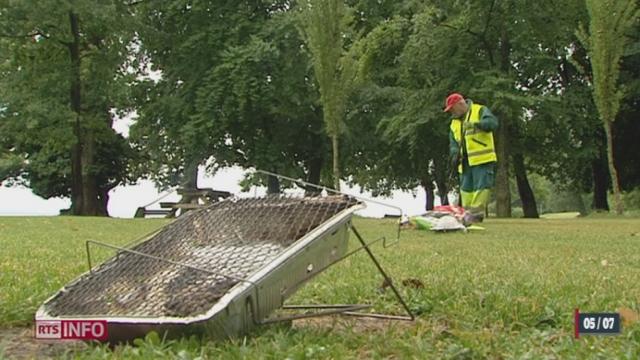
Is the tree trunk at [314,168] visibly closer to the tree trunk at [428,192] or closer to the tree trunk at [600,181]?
the tree trunk at [428,192]

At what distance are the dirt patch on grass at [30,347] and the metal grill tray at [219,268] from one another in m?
0.13

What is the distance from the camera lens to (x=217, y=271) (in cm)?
269

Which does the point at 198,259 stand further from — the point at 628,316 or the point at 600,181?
the point at 600,181

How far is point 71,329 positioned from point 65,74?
24.1m

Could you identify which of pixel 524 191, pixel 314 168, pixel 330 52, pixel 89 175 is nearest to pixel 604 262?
pixel 330 52

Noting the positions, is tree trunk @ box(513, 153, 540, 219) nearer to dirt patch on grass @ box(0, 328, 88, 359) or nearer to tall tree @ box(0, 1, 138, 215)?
tall tree @ box(0, 1, 138, 215)

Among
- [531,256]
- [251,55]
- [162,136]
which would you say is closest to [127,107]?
[162,136]

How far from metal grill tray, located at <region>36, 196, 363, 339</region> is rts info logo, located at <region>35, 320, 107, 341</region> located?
0.04m

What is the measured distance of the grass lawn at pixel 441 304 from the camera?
8.23 ft

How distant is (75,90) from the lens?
2572 cm

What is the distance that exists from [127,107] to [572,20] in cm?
1565

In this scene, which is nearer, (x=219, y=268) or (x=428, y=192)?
(x=219, y=268)

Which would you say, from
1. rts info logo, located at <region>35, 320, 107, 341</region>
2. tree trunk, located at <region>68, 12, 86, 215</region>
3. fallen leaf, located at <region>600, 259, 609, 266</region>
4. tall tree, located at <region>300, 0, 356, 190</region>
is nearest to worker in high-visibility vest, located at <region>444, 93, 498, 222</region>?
fallen leaf, located at <region>600, 259, 609, 266</region>

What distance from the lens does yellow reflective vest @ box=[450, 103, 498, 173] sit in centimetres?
984
